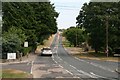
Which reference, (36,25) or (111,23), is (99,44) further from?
(36,25)

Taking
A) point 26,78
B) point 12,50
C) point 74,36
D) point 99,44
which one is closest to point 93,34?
point 99,44

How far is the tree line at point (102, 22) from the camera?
60.2 m

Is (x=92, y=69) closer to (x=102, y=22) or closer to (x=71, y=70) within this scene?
(x=71, y=70)

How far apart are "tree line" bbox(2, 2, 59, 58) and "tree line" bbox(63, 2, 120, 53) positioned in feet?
22.9

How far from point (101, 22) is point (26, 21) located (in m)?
13.0

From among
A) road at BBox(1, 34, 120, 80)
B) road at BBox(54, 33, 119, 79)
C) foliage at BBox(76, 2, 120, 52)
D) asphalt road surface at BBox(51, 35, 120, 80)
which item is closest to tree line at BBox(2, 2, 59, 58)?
foliage at BBox(76, 2, 120, 52)

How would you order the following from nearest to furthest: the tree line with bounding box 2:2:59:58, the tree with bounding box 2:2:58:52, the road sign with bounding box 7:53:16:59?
1. the road sign with bounding box 7:53:16:59
2. the tree line with bounding box 2:2:59:58
3. the tree with bounding box 2:2:58:52

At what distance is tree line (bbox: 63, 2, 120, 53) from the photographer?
60.2 metres

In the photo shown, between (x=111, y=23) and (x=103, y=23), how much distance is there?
1375 mm

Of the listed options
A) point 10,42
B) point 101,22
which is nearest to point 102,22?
point 101,22

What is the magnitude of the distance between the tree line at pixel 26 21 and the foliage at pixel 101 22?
22.4 ft

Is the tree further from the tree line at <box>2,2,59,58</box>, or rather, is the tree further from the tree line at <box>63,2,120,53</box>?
the tree line at <box>63,2,120,53</box>

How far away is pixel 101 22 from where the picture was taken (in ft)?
203

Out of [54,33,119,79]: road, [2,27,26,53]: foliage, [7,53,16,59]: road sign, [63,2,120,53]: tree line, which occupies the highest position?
[63,2,120,53]: tree line
